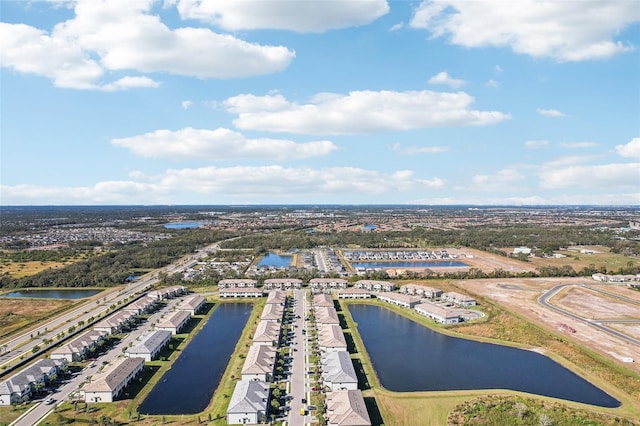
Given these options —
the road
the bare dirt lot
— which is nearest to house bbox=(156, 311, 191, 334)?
the bare dirt lot

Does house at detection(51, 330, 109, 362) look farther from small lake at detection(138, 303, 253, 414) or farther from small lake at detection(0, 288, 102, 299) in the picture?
small lake at detection(0, 288, 102, 299)

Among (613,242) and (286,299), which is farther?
(613,242)

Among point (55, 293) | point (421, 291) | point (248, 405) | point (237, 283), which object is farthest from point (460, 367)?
point (55, 293)

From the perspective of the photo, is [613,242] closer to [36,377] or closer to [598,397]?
[598,397]

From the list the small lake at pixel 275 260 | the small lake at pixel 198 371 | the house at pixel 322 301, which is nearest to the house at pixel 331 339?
the house at pixel 322 301

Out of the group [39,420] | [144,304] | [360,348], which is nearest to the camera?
[39,420]

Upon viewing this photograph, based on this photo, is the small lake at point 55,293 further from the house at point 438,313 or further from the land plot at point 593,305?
the land plot at point 593,305

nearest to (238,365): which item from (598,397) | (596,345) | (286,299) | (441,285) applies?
(286,299)
